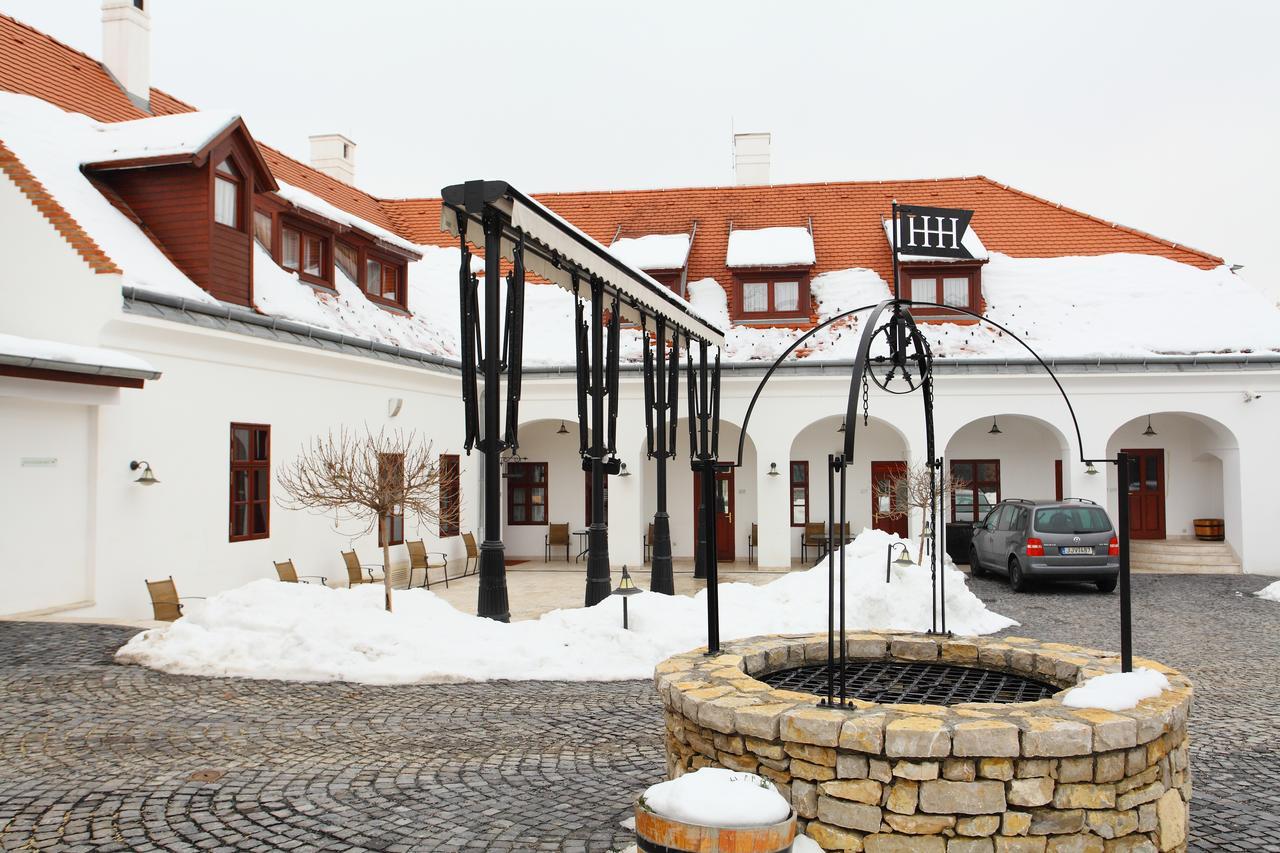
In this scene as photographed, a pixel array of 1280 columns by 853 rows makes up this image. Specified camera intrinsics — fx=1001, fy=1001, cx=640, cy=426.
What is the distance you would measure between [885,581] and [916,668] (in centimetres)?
571

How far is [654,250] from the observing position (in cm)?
2155

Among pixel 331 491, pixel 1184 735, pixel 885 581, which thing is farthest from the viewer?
pixel 331 491

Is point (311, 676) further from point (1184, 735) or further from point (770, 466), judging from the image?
point (770, 466)

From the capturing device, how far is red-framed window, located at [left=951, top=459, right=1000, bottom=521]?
20.3 metres

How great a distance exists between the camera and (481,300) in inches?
831

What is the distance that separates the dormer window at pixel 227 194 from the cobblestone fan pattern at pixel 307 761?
6.78 m

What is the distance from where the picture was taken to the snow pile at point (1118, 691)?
15.0ft

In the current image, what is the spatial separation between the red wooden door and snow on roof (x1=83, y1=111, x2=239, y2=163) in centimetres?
1327

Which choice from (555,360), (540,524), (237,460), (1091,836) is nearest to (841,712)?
(1091,836)

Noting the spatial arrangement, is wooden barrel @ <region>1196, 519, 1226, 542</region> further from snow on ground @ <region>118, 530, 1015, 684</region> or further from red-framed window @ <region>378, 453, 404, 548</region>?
red-framed window @ <region>378, 453, 404, 548</region>

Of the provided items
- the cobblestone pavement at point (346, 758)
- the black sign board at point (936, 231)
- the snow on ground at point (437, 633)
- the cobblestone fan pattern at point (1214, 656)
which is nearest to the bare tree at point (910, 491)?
the cobblestone fan pattern at point (1214, 656)

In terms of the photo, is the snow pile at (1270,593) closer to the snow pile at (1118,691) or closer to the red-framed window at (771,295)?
the red-framed window at (771,295)

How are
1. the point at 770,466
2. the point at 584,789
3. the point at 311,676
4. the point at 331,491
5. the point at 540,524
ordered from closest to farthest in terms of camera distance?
the point at 584,789
the point at 311,676
the point at 331,491
the point at 770,466
the point at 540,524

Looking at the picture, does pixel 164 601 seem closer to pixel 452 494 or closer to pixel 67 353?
pixel 67 353
